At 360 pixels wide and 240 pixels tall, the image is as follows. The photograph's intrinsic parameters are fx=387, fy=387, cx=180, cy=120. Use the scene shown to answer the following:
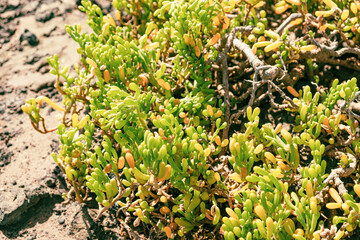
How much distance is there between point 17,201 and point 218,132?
56.7 inches

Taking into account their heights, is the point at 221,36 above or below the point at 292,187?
above

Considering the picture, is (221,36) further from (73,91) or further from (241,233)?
(241,233)

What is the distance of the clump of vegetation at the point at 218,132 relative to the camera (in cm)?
203

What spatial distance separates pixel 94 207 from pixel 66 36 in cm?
206

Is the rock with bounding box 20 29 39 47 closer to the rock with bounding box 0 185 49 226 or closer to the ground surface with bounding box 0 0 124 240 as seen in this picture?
the ground surface with bounding box 0 0 124 240

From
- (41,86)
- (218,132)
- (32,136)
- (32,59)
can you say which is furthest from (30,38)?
(218,132)

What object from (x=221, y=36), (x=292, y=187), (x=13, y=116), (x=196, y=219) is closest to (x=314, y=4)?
(x=221, y=36)

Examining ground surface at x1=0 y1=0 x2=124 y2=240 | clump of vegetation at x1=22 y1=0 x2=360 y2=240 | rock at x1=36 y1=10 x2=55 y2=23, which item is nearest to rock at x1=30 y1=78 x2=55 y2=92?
ground surface at x1=0 y1=0 x2=124 y2=240

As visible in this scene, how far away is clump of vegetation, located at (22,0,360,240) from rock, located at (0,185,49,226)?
258 millimetres

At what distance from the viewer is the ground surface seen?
2.58 m

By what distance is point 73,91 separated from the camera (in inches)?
106

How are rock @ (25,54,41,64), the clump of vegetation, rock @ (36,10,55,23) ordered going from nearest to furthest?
the clump of vegetation
rock @ (25,54,41,64)
rock @ (36,10,55,23)

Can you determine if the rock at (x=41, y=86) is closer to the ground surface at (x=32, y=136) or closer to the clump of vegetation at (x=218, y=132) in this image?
the ground surface at (x=32, y=136)

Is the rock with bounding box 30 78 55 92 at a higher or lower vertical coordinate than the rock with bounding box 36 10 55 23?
lower
